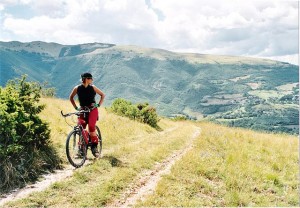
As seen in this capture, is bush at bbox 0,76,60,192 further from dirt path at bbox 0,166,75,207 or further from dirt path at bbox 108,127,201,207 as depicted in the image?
dirt path at bbox 108,127,201,207

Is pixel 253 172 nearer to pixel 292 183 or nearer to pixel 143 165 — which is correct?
pixel 292 183

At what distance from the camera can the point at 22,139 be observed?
11.4 m

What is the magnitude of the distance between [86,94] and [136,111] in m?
22.3

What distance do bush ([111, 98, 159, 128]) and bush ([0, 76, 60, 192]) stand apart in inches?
796

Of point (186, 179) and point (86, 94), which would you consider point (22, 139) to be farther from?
point (186, 179)

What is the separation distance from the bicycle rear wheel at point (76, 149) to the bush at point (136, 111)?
1987 cm

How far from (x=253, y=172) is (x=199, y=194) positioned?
→ 12.2ft

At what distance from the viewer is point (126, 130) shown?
22.8m

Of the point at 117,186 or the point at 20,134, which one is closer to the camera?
the point at 117,186

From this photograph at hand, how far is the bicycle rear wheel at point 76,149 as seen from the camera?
12350 millimetres

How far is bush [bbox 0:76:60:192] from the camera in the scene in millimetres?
10205

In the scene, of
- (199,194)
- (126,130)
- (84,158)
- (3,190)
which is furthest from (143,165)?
(126,130)

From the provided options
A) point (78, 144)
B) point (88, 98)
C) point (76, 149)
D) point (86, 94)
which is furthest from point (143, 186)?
point (86, 94)

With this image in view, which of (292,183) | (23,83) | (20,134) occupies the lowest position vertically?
(292,183)
